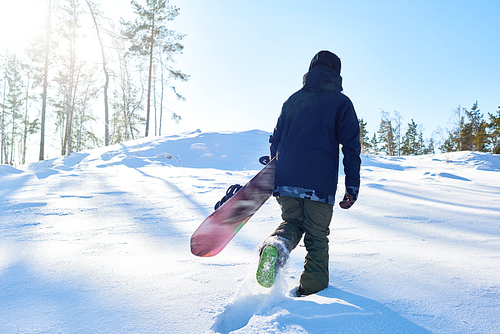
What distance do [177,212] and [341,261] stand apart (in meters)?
2.05

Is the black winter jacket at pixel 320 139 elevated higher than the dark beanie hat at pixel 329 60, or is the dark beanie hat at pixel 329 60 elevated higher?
the dark beanie hat at pixel 329 60

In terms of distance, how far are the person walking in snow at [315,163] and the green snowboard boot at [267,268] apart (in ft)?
0.14

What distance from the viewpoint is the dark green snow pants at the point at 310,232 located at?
1.48m

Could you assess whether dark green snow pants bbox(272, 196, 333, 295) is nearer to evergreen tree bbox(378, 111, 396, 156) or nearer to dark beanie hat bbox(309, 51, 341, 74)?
dark beanie hat bbox(309, 51, 341, 74)

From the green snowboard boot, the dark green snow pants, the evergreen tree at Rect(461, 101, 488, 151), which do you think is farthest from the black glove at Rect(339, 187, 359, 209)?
the evergreen tree at Rect(461, 101, 488, 151)

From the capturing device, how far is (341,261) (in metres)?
1.83

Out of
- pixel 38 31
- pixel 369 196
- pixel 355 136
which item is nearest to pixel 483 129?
pixel 369 196

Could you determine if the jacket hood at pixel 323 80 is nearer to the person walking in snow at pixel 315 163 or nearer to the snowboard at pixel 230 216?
the person walking in snow at pixel 315 163

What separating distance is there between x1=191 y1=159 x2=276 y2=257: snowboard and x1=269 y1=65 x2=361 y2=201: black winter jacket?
238mm

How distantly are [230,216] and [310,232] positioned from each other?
585mm

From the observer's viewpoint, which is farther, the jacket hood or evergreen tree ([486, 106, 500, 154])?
evergreen tree ([486, 106, 500, 154])

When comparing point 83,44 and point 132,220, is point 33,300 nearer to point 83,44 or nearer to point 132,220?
point 132,220

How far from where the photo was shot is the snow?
1.15 m

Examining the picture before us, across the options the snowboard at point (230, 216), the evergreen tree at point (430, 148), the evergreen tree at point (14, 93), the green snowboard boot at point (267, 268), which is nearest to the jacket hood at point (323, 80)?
the snowboard at point (230, 216)
